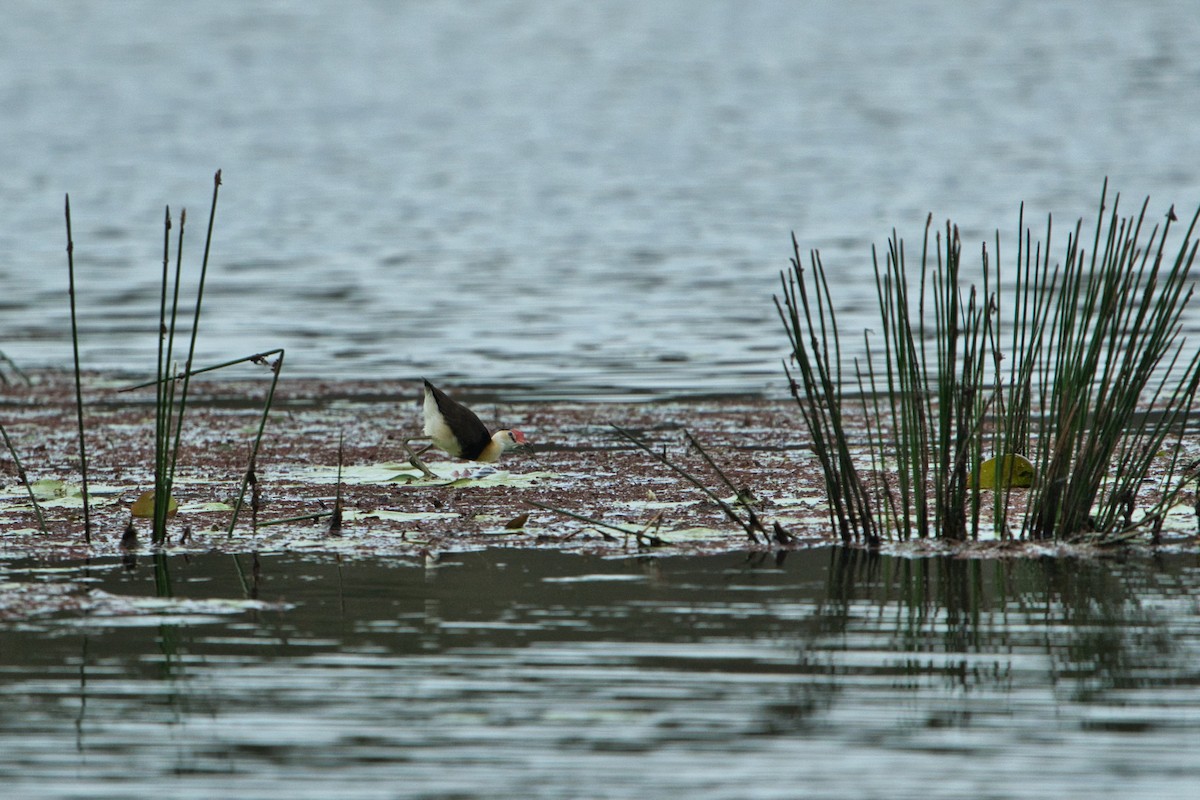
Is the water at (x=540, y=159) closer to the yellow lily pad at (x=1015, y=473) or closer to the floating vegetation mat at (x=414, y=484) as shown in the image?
the floating vegetation mat at (x=414, y=484)

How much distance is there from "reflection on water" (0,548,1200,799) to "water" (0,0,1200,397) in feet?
15.4

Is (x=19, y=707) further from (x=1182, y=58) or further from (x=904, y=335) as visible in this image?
(x=1182, y=58)

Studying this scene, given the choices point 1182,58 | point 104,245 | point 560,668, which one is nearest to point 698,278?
point 104,245

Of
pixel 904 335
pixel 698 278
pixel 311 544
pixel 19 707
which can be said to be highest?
pixel 698 278

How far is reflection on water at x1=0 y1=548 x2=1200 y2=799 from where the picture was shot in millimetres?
3260

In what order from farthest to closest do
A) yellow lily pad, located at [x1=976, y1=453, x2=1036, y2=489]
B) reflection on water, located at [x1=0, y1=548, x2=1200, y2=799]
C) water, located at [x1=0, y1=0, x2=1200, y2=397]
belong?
1. water, located at [x1=0, y1=0, x2=1200, y2=397]
2. yellow lily pad, located at [x1=976, y1=453, x2=1036, y2=489]
3. reflection on water, located at [x1=0, y1=548, x2=1200, y2=799]

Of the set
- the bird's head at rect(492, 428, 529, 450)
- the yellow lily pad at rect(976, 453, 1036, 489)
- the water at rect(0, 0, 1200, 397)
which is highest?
the water at rect(0, 0, 1200, 397)

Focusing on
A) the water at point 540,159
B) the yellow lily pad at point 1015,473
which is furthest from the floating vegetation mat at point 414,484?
the water at point 540,159

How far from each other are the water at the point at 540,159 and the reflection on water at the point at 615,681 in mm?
4685

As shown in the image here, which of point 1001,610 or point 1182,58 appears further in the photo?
point 1182,58

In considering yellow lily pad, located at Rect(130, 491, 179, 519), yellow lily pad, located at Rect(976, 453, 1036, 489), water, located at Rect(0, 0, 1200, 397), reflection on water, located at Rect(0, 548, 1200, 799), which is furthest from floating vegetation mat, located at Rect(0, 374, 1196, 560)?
water, located at Rect(0, 0, 1200, 397)

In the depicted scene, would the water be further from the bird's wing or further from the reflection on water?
the reflection on water

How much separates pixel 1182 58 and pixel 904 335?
101 feet

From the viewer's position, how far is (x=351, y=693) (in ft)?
12.4
